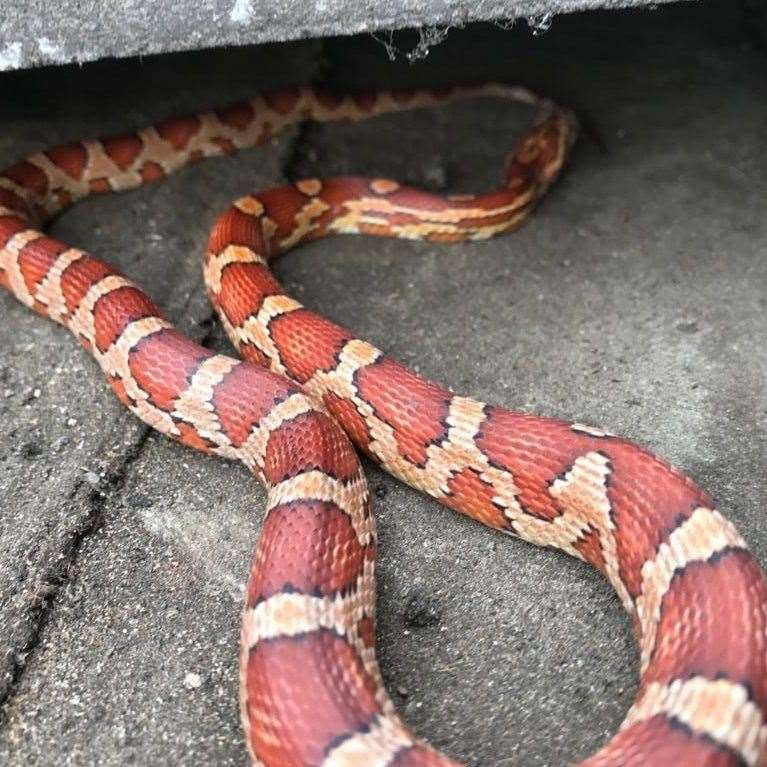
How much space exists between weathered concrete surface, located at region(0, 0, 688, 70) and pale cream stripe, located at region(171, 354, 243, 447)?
1493 millimetres

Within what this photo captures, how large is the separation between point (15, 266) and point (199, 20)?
76.6 inches

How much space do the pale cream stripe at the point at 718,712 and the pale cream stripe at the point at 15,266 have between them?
3960 millimetres

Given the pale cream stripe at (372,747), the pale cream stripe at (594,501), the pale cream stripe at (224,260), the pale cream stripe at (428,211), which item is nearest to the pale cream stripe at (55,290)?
the pale cream stripe at (224,260)

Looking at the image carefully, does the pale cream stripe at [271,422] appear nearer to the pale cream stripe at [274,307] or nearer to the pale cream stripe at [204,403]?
the pale cream stripe at [204,403]

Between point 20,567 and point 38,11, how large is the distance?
244cm

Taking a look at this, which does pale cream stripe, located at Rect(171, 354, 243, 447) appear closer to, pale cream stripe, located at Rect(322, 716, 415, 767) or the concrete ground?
the concrete ground

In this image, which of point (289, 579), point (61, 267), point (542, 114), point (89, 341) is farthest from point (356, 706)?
point (542, 114)

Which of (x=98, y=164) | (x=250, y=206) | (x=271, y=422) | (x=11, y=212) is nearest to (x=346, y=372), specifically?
(x=271, y=422)

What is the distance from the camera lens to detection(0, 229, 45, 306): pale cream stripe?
209 inches

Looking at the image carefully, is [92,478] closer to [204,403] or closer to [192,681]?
[204,403]

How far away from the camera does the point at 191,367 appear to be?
4559 millimetres

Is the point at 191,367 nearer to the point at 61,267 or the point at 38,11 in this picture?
the point at 61,267

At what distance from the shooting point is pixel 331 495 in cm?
396

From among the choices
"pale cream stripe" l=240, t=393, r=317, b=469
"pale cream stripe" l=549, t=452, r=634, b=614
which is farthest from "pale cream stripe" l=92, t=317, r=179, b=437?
"pale cream stripe" l=549, t=452, r=634, b=614
